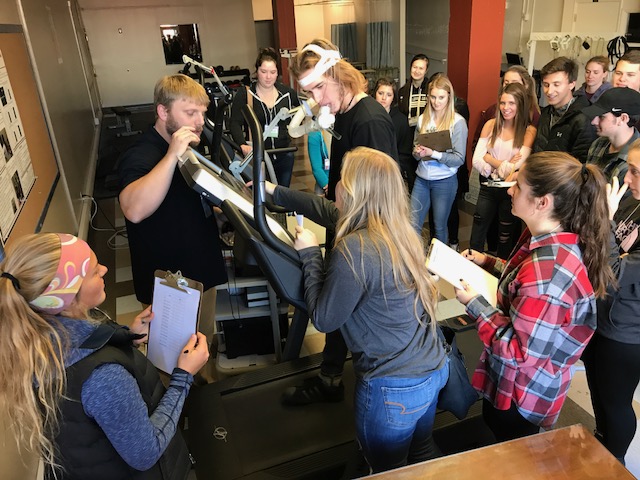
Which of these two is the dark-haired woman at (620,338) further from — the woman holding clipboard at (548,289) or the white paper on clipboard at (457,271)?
the white paper on clipboard at (457,271)

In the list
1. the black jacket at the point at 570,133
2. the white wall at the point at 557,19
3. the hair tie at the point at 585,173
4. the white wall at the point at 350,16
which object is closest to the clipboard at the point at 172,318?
the hair tie at the point at 585,173

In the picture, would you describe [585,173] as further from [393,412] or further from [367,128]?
[393,412]

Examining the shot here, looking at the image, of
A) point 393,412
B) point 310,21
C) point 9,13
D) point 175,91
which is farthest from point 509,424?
point 310,21

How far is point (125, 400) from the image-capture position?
1.03 metres

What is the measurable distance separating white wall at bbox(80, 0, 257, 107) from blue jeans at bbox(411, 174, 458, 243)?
1060cm

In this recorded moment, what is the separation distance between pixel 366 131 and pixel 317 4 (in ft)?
36.4

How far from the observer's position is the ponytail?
141 centimetres

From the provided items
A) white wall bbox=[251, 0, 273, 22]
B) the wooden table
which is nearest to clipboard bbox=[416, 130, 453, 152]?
the wooden table

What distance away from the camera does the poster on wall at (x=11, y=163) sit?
6.43ft

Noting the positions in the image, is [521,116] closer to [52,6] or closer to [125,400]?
[125,400]

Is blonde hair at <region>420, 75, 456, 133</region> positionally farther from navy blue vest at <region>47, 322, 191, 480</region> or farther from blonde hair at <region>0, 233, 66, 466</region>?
blonde hair at <region>0, 233, 66, 466</region>

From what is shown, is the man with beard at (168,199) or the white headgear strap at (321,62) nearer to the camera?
the man with beard at (168,199)

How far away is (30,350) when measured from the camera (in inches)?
37.4

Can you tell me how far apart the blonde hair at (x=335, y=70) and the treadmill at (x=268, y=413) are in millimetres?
581
